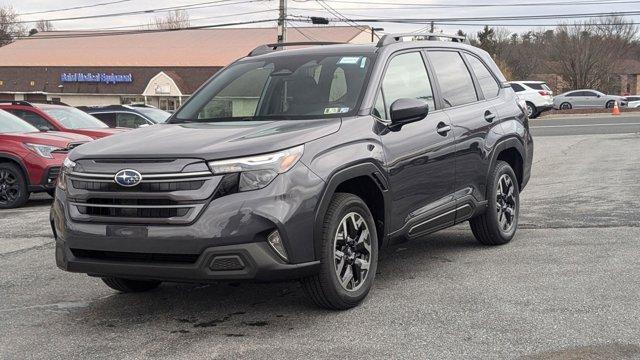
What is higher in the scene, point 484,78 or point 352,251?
point 484,78

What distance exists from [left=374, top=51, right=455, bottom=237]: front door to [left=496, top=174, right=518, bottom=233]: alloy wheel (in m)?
1.05

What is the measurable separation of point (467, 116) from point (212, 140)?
2.70 m

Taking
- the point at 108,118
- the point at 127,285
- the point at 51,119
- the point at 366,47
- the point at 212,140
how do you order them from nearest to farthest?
1. the point at 212,140
2. the point at 127,285
3. the point at 366,47
4. the point at 51,119
5. the point at 108,118

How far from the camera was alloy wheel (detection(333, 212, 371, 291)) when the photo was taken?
473 cm

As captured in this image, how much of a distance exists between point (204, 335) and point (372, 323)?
1.07m

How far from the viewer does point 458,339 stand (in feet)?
13.9

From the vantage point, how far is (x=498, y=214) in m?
6.82

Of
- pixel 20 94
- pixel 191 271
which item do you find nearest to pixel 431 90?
pixel 191 271

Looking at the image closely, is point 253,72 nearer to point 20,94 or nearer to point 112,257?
point 112,257

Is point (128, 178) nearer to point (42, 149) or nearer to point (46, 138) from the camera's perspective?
point (42, 149)

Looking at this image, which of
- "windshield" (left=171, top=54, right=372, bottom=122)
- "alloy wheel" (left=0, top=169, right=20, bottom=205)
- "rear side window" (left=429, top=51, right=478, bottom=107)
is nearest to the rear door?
"rear side window" (left=429, top=51, right=478, bottom=107)

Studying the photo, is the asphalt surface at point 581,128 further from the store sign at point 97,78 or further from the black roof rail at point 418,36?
the store sign at point 97,78

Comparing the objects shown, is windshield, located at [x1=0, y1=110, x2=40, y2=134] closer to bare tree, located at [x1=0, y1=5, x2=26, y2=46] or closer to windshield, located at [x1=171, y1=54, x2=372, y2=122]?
windshield, located at [x1=171, y1=54, x2=372, y2=122]

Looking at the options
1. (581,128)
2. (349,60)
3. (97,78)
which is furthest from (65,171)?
(97,78)
